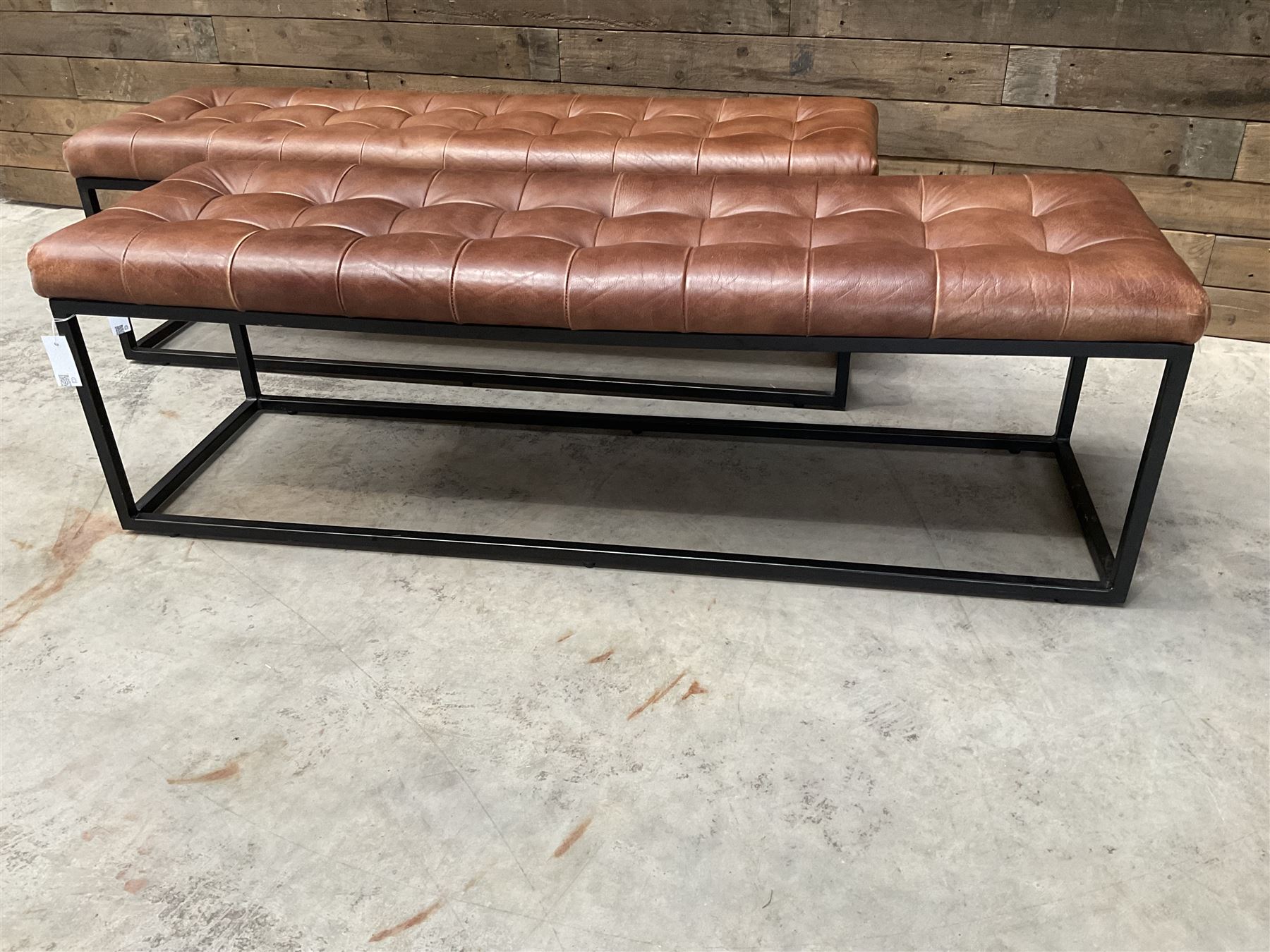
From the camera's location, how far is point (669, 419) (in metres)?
2.21

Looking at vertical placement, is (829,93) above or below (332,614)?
above

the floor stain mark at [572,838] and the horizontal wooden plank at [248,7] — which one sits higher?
the horizontal wooden plank at [248,7]

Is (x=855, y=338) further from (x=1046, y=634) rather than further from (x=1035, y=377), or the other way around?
(x=1035, y=377)

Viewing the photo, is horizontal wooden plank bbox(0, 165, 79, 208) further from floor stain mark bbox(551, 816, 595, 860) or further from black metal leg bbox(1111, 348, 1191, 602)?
black metal leg bbox(1111, 348, 1191, 602)

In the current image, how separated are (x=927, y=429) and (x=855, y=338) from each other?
753 mm

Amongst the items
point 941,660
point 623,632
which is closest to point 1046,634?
point 941,660

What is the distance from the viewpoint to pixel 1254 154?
8.23 ft

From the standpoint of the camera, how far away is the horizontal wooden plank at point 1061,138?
2531mm

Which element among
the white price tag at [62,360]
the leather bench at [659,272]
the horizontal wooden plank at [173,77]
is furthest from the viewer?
the horizontal wooden plank at [173,77]

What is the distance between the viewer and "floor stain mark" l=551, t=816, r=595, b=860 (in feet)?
4.37

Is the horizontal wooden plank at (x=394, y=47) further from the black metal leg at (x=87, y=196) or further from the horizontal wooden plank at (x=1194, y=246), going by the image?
the horizontal wooden plank at (x=1194, y=246)

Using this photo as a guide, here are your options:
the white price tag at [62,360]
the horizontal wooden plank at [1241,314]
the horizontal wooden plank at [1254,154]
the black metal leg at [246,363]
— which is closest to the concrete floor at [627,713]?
the black metal leg at [246,363]

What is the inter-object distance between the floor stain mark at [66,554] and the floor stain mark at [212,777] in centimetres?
52

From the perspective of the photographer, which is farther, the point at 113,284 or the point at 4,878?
the point at 113,284
